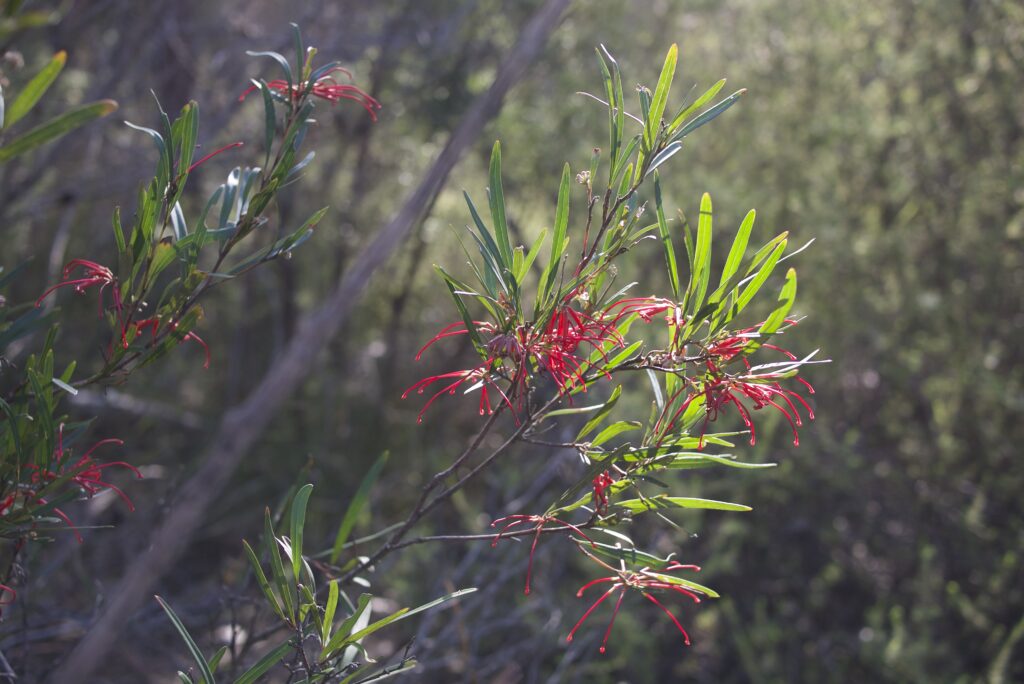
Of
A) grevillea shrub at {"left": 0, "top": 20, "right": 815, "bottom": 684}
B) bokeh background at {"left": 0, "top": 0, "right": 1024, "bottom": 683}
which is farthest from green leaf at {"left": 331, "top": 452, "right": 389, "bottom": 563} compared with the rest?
bokeh background at {"left": 0, "top": 0, "right": 1024, "bottom": 683}

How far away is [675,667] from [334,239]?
285 centimetres

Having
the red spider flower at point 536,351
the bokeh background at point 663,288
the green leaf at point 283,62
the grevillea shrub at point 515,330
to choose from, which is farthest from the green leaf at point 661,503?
the bokeh background at point 663,288

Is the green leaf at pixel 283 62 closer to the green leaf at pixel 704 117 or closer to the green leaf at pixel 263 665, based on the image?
the green leaf at pixel 704 117

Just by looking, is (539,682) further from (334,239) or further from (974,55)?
(974,55)

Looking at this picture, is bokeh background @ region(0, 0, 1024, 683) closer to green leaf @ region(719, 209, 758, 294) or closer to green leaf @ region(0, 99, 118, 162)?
green leaf @ region(719, 209, 758, 294)

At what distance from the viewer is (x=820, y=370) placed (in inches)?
144

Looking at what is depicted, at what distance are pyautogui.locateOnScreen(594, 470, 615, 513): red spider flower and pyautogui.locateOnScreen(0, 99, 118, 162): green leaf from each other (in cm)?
71

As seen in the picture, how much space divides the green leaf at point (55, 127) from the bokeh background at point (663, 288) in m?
2.12

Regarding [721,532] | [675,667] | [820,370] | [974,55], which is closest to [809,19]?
[974,55]

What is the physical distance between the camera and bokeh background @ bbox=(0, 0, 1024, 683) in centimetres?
301

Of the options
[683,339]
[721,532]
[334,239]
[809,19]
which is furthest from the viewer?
[334,239]

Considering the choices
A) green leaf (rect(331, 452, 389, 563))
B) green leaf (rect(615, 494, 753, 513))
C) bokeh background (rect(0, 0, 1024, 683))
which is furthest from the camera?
bokeh background (rect(0, 0, 1024, 683))

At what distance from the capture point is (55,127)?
65 centimetres

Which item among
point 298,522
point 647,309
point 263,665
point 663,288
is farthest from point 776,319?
point 663,288
